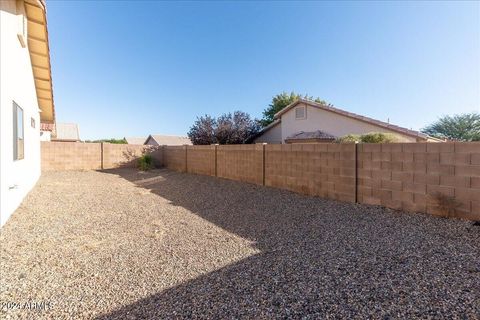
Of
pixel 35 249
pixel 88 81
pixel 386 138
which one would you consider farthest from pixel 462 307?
pixel 88 81

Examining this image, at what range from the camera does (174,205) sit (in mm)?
7707

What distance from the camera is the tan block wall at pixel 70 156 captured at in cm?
1645

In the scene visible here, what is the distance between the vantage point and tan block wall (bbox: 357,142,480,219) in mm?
4871

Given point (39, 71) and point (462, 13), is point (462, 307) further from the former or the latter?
point (39, 71)

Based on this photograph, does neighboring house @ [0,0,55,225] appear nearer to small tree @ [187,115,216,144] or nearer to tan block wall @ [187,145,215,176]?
tan block wall @ [187,145,215,176]

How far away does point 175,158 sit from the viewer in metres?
18.0

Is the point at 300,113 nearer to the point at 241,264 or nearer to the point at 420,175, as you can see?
the point at 420,175

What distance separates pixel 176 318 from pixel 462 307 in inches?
105

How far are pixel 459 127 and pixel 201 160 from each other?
2569cm

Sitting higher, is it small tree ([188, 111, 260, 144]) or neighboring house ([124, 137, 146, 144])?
neighboring house ([124, 137, 146, 144])

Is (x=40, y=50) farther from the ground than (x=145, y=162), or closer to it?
farther from the ground

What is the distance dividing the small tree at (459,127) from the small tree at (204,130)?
21.9 meters

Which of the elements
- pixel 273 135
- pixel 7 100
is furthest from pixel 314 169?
pixel 273 135

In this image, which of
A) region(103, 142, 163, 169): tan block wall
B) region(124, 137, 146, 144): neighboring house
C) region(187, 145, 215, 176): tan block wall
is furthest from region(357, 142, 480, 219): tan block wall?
region(124, 137, 146, 144): neighboring house
